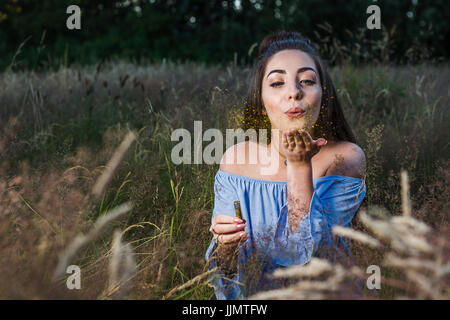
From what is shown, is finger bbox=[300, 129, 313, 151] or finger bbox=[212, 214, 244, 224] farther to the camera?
finger bbox=[212, 214, 244, 224]

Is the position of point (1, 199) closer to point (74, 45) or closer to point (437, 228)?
point (437, 228)

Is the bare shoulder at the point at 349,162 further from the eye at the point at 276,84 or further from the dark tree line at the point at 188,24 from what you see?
the dark tree line at the point at 188,24

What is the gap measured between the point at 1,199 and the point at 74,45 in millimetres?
14713

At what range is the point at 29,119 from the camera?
11.1ft

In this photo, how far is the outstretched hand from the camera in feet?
4.54

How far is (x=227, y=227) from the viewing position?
1.50 m

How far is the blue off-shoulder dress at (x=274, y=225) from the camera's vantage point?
125 centimetres

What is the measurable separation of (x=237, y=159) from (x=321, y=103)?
1.56 ft

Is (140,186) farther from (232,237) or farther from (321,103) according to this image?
(321,103)

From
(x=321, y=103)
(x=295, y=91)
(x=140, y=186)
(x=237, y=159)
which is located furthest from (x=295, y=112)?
(x=140, y=186)

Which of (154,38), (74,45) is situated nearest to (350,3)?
(154,38)

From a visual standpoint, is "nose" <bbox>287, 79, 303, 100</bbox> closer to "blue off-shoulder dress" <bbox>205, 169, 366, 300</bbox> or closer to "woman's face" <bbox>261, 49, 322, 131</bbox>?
"woman's face" <bbox>261, 49, 322, 131</bbox>

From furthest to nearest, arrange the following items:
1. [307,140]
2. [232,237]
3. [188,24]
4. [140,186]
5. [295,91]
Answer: [188,24] → [140,186] → [295,91] → [232,237] → [307,140]

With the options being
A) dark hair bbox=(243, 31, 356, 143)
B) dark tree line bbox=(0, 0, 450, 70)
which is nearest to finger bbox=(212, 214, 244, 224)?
dark hair bbox=(243, 31, 356, 143)
